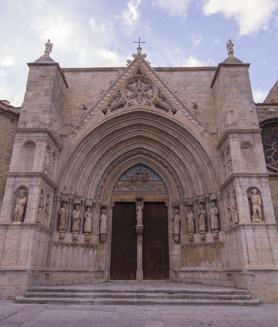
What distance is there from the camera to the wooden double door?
10281 mm

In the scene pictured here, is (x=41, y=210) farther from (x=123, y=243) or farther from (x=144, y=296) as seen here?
(x=144, y=296)

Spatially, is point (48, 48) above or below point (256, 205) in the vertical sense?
above

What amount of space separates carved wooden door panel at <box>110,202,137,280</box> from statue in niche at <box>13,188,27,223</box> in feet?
13.0

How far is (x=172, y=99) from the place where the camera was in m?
11.2

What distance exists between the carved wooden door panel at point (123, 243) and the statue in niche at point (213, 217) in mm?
3224

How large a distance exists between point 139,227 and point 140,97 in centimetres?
559

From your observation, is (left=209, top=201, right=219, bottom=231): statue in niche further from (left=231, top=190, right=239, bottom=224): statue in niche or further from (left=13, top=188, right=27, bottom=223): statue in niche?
(left=13, top=188, right=27, bottom=223): statue in niche

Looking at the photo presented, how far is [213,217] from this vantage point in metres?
9.31

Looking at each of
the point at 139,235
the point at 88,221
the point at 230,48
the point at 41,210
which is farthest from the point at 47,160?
the point at 230,48

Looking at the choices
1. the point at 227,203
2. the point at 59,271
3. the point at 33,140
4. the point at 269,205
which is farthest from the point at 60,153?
the point at 269,205

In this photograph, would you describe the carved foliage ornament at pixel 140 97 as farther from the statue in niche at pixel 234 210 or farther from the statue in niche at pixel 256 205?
the statue in niche at pixel 256 205

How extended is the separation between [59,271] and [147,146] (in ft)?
20.0

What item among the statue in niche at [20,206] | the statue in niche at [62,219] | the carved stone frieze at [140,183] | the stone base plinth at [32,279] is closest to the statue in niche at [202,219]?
the carved stone frieze at [140,183]

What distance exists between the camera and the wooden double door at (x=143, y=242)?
10.3m
